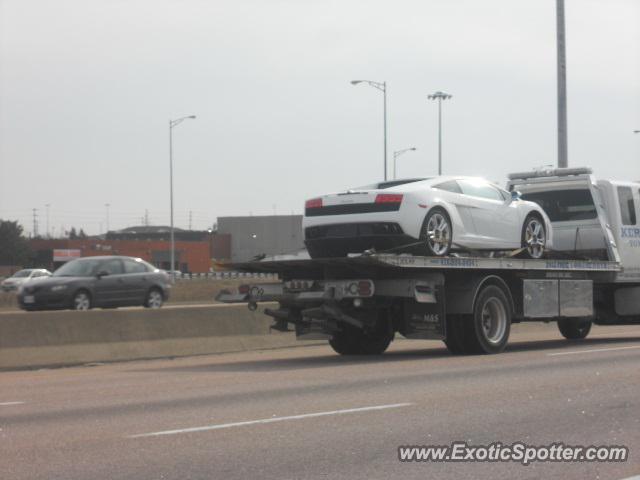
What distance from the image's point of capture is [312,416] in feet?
31.9

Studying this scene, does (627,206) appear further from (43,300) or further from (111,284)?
(43,300)

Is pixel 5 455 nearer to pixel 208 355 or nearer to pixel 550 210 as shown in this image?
pixel 208 355

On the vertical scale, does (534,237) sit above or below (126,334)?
above

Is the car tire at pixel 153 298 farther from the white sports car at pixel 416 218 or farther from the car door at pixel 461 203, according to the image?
the car door at pixel 461 203

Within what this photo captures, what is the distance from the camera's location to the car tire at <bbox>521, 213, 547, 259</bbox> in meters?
17.3

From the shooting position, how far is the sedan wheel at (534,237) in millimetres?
17328

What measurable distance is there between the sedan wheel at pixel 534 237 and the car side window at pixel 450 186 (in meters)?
1.84

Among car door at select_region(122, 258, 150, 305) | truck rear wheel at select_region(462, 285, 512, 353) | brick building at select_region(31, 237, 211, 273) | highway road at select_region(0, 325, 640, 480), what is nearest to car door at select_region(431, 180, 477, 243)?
truck rear wheel at select_region(462, 285, 512, 353)

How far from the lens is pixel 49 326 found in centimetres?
1709

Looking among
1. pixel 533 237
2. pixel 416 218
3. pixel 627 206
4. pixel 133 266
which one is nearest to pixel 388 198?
pixel 416 218

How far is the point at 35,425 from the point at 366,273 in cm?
658

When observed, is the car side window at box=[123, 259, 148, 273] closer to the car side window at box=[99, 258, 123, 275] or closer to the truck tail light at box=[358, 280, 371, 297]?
the car side window at box=[99, 258, 123, 275]

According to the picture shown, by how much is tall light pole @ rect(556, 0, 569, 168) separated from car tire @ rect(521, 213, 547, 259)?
12714 millimetres

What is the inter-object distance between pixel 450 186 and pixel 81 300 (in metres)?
10.0
